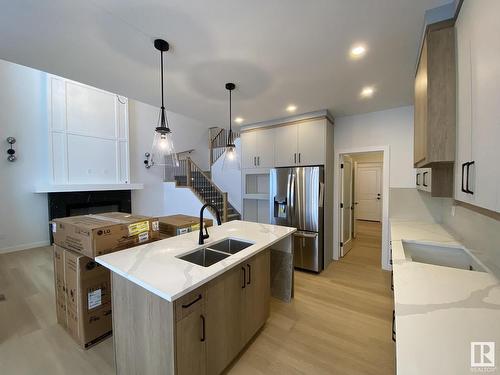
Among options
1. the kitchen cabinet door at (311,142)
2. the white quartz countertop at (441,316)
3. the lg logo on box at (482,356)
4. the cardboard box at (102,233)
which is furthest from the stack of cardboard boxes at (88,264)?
the kitchen cabinet door at (311,142)

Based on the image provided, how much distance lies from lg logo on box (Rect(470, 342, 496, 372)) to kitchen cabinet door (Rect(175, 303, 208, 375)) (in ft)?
3.86

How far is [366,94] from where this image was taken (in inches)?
106

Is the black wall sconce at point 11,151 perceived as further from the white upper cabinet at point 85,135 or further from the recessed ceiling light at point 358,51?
the recessed ceiling light at point 358,51

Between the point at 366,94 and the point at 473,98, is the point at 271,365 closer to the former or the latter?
the point at 473,98

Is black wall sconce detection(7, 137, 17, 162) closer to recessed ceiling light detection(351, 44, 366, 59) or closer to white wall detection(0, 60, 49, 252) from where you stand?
white wall detection(0, 60, 49, 252)

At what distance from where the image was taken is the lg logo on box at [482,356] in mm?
609

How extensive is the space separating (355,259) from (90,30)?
4619mm

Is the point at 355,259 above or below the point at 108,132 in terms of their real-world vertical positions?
below

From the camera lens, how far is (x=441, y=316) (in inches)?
32.8

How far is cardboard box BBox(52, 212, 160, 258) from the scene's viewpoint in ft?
5.25

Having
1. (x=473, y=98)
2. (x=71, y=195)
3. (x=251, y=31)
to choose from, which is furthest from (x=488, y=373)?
(x=71, y=195)

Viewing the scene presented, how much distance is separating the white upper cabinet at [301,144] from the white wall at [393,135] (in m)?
0.66

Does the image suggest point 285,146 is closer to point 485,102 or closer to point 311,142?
point 311,142

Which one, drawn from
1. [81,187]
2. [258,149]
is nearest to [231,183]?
[258,149]
